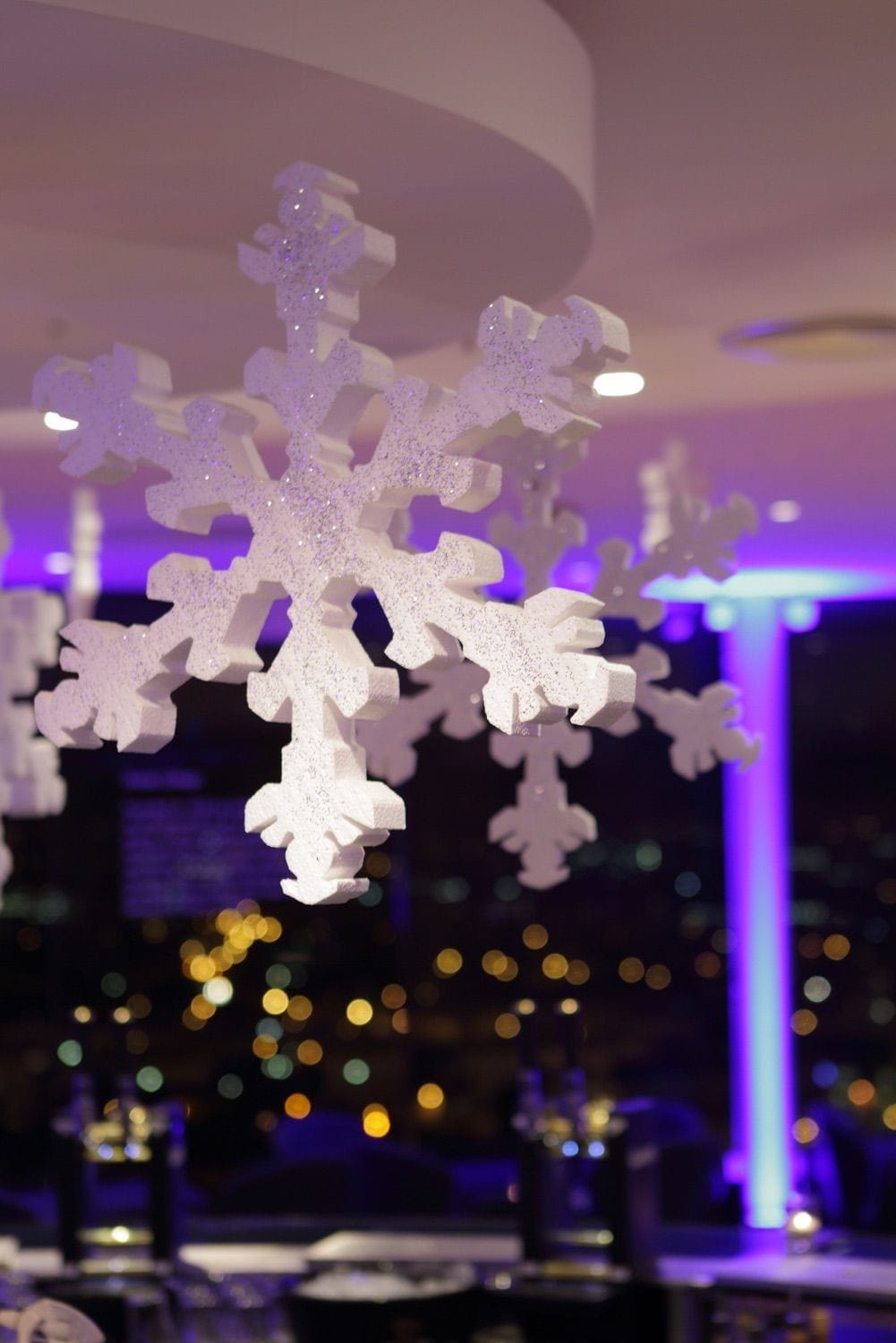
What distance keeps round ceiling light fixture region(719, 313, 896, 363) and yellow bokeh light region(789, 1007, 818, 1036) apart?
4707mm

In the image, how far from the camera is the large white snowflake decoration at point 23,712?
10.9 ft

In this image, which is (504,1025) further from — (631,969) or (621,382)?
(621,382)

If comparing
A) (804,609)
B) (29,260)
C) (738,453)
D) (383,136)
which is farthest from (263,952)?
(383,136)

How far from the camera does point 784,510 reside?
5953 mm

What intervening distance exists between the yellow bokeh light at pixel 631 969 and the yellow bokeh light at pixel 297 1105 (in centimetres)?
147

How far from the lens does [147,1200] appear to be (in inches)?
161

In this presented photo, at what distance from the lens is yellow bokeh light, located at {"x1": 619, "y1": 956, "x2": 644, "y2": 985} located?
27.1 feet

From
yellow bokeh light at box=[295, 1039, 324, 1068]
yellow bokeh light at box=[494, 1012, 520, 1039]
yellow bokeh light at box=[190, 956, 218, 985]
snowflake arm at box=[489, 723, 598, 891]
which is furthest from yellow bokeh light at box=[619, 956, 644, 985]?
snowflake arm at box=[489, 723, 598, 891]

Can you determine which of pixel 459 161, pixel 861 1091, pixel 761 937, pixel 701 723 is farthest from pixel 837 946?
pixel 459 161

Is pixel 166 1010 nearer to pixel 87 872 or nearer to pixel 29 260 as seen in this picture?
pixel 87 872

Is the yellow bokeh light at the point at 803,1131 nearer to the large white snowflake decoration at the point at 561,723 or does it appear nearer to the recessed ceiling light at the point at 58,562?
the recessed ceiling light at the point at 58,562

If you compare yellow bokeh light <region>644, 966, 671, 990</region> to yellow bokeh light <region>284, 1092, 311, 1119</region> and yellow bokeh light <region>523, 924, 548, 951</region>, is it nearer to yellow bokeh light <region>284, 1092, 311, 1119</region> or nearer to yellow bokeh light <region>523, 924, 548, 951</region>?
yellow bokeh light <region>523, 924, 548, 951</region>

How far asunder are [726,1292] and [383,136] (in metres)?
2.41

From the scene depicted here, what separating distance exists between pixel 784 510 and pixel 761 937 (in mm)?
2891
